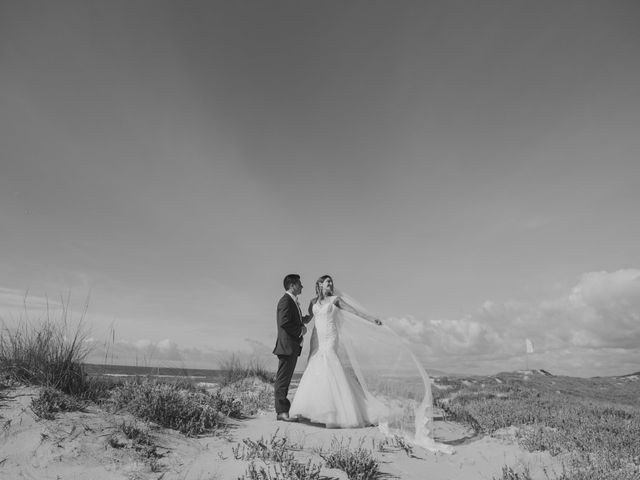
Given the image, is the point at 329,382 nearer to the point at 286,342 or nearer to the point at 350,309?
the point at 286,342

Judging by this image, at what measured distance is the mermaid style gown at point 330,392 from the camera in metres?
7.06

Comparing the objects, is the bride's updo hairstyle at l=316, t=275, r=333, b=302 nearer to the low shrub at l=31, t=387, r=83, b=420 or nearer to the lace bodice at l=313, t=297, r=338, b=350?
the lace bodice at l=313, t=297, r=338, b=350

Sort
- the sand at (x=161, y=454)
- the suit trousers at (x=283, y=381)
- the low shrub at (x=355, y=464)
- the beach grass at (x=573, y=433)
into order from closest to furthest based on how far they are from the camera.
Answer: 1. the sand at (x=161, y=454)
2. the low shrub at (x=355, y=464)
3. the beach grass at (x=573, y=433)
4. the suit trousers at (x=283, y=381)

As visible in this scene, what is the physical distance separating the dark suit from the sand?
78 cm

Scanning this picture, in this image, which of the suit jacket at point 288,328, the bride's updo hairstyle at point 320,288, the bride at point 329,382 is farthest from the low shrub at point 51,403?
the bride's updo hairstyle at point 320,288

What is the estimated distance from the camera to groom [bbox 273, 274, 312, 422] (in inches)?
294

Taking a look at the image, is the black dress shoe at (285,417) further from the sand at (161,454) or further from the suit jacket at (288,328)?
the suit jacket at (288,328)

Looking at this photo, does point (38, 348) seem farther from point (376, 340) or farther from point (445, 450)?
point (445, 450)

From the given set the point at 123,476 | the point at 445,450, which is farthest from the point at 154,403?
the point at 445,450

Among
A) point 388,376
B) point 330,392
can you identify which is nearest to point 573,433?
point 388,376

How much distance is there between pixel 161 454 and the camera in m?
4.82

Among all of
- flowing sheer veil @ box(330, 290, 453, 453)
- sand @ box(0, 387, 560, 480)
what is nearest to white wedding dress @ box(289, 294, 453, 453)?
flowing sheer veil @ box(330, 290, 453, 453)

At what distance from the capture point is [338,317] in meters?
8.22

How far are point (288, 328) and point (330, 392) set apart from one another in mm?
1437
